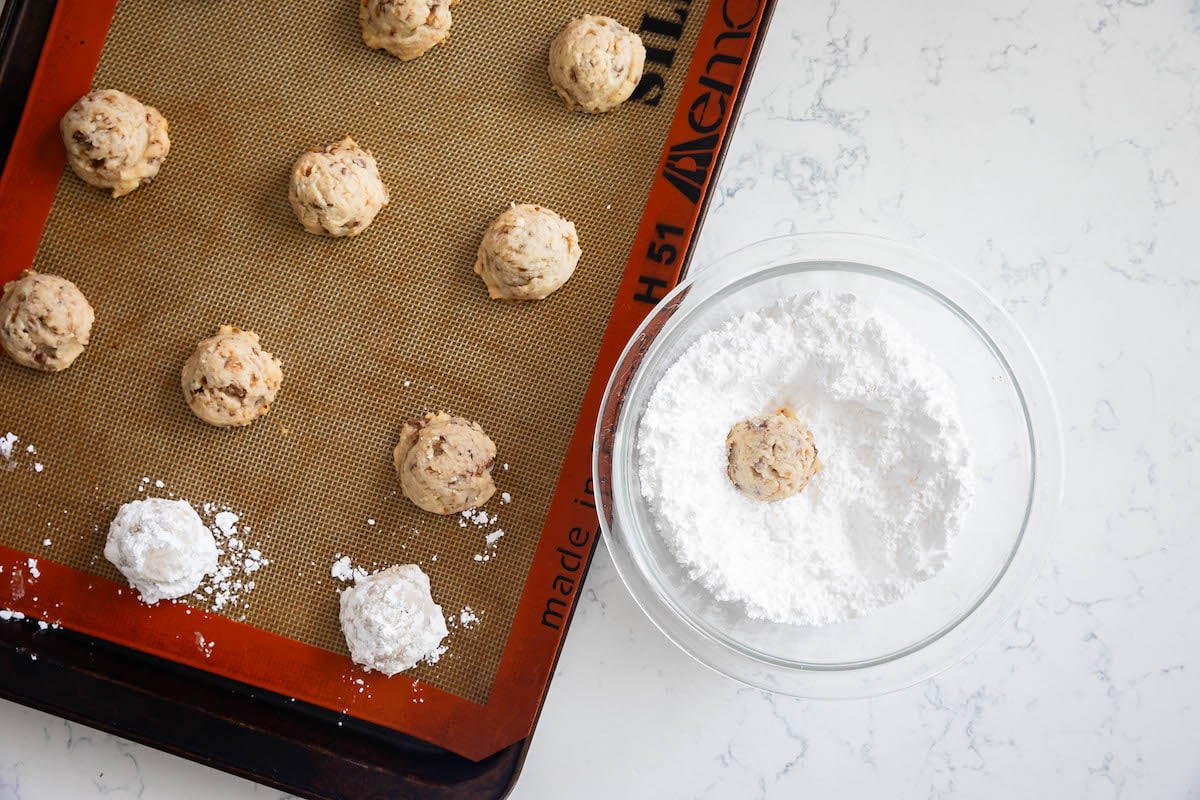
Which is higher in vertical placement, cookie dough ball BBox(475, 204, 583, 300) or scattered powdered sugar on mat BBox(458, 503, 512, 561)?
cookie dough ball BBox(475, 204, 583, 300)

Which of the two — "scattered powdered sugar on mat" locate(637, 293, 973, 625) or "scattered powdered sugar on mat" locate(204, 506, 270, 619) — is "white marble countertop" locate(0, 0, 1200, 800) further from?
"scattered powdered sugar on mat" locate(204, 506, 270, 619)

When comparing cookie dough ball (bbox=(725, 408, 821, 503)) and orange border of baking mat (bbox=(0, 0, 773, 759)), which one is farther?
orange border of baking mat (bbox=(0, 0, 773, 759))

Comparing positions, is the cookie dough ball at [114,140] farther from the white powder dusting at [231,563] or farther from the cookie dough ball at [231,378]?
the white powder dusting at [231,563]

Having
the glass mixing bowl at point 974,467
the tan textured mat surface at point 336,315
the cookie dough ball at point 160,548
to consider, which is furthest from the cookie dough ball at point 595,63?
the cookie dough ball at point 160,548

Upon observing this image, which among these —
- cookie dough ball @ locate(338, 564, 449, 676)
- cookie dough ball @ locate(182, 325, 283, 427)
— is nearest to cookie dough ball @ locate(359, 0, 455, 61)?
cookie dough ball @ locate(182, 325, 283, 427)

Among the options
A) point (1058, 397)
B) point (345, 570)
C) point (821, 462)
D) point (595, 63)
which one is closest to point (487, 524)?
point (345, 570)

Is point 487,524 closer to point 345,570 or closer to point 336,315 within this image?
point 345,570

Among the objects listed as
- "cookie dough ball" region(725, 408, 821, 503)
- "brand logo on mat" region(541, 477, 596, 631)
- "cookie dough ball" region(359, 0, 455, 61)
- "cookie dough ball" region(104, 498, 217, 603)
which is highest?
"cookie dough ball" region(359, 0, 455, 61)

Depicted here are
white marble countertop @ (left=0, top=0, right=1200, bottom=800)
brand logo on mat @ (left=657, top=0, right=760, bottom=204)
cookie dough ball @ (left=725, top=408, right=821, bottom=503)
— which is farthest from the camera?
white marble countertop @ (left=0, top=0, right=1200, bottom=800)
